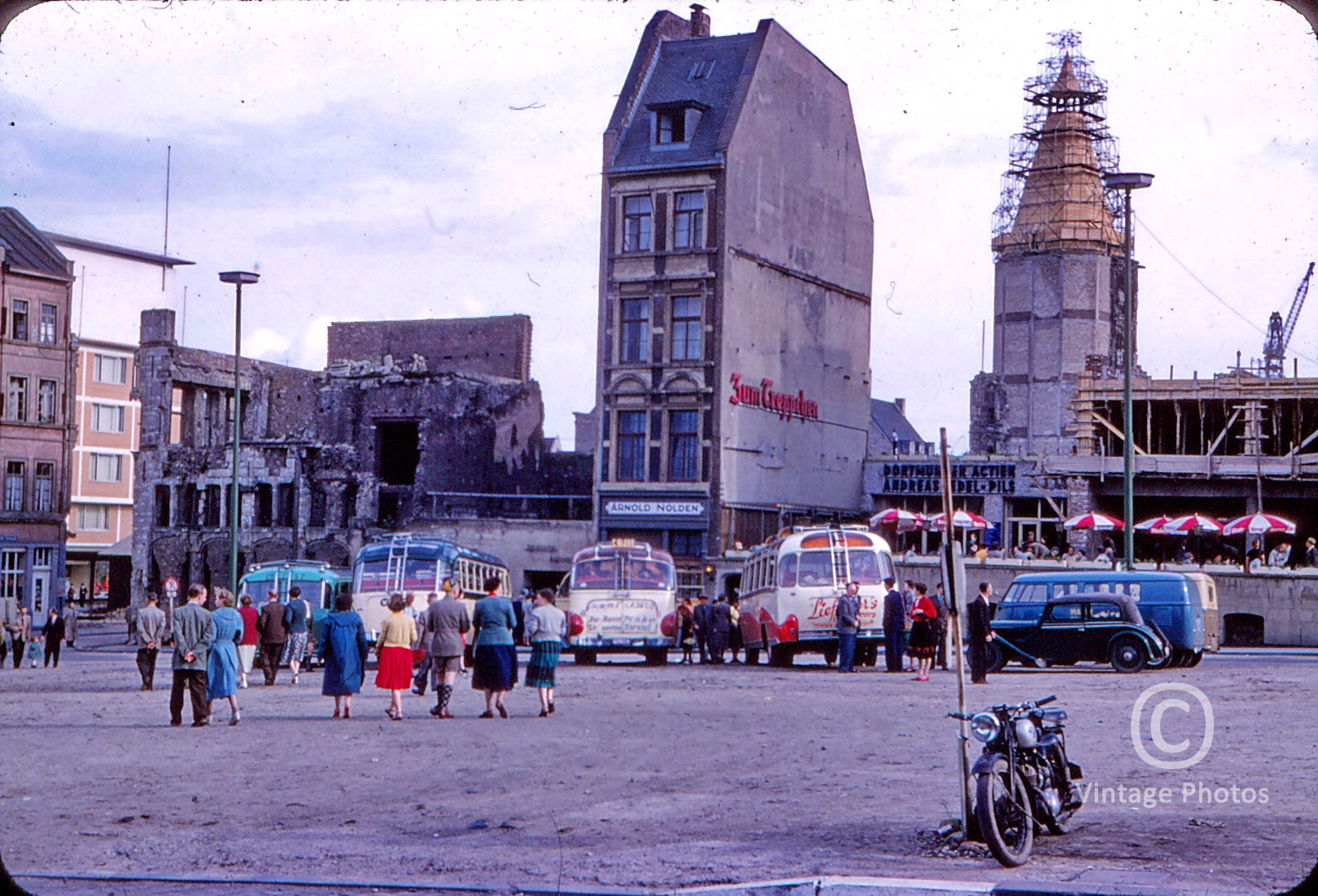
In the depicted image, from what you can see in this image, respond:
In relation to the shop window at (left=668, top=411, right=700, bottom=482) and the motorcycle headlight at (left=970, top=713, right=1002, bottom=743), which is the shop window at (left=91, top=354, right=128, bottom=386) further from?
the motorcycle headlight at (left=970, top=713, right=1002, bottom=743)

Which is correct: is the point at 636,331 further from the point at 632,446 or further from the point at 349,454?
the point at 349,454

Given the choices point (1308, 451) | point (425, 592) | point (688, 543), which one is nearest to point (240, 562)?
point (688, 543)

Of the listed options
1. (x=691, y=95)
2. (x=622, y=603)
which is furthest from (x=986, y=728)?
(x=691, y=95)

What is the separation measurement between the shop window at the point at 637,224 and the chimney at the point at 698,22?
356 inches

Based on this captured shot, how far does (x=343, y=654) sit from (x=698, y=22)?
44.9 m

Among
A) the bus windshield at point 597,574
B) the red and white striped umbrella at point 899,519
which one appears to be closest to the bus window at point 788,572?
the bus windshield at point 597,574

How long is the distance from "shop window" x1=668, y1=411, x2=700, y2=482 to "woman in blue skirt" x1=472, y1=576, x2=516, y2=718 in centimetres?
3406

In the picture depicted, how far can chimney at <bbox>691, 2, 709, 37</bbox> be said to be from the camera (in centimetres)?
6200

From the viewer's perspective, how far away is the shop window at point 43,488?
66.3 m

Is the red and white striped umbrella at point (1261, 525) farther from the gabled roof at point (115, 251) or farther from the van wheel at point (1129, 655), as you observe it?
the gabled roof at point (115, 251)

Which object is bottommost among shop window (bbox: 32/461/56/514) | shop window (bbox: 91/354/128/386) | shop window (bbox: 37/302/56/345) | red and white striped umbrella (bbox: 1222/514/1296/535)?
red and white striped umbrella (bbox: 1222/514/1296/535)

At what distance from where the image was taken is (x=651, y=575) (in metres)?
37.7

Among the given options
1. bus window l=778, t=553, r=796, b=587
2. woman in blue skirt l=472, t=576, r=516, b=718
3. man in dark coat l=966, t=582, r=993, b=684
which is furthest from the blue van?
woman in blue skirt l=472, t=576, r=516, b=718

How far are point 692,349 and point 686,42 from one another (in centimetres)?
1206
